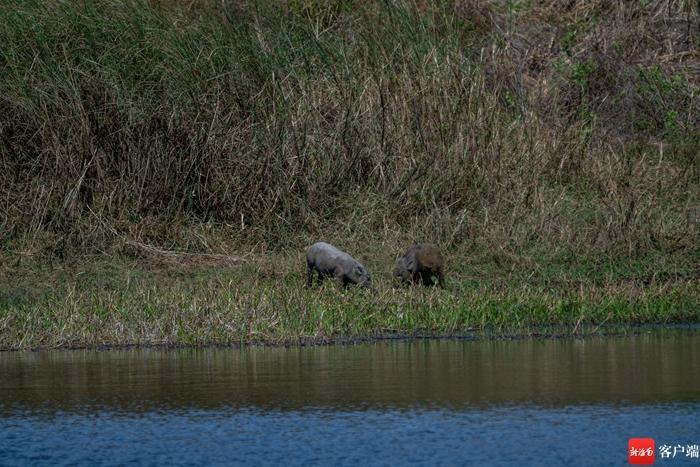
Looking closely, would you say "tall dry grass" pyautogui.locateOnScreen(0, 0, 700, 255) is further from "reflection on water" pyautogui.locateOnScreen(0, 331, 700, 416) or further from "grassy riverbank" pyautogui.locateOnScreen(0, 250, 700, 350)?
"reflection on water" pyautogui.locateOnScreen(0, 331, 700, 416)

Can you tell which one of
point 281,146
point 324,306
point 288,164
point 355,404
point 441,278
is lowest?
point 355,404

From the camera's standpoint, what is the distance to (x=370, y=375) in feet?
27.7

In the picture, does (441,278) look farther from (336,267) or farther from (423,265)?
(336,267)

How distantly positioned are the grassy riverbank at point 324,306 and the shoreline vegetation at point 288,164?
9 cm

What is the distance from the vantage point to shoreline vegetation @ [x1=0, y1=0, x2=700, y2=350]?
45.2 ft

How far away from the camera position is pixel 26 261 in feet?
46.2

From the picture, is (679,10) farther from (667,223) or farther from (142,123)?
(142,123)

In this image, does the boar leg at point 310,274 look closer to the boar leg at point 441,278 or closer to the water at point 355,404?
the boar leg at point 441,278

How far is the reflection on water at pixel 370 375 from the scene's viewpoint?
25.0 feet

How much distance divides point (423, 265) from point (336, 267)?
85 cm

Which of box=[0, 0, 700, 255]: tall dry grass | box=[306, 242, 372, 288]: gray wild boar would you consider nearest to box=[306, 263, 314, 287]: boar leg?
box=[306, 242, 372, 288]: gray wild boar

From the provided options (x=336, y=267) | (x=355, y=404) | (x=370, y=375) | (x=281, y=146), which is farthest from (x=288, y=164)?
(x=355, y=404)

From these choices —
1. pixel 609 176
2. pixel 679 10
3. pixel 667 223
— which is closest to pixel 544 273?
pixel 667 223

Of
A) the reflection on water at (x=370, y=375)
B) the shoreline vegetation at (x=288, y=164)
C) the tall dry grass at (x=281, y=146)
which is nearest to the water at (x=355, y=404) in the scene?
the reflection on water at (x=370, y=375)
